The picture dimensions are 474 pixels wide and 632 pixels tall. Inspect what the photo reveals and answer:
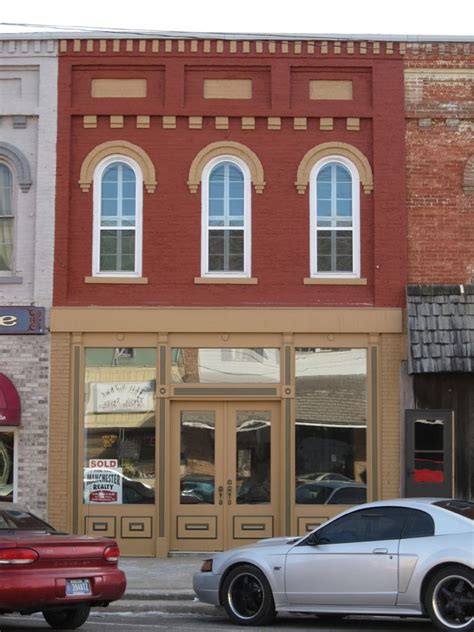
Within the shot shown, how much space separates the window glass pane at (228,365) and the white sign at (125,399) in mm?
495

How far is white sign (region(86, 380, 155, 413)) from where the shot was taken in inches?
719

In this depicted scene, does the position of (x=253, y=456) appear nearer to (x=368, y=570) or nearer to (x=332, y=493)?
(x=332, y=493)

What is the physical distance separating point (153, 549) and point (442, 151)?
7.89m

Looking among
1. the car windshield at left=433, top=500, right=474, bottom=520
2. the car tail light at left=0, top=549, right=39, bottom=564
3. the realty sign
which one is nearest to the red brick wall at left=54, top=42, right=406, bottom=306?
the realty sign

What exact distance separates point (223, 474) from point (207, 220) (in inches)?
162

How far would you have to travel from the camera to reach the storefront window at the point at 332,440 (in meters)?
18.1

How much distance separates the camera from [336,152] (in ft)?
61.4

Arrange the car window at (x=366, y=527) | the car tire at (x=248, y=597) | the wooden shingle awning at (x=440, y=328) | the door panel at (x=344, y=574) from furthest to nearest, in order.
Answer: the wooden shingle awning at (x=440, y=328), the car tire at (x=248, y=597), the car window at (x=366, y=527), the door panel at (x=344, y=574)

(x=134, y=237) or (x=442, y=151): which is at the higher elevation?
(x=442, y=151)

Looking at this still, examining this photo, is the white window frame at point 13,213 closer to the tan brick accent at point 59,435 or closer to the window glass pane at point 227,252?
the tan brick accent at point 59,435

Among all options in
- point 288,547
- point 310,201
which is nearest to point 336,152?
point 310,201

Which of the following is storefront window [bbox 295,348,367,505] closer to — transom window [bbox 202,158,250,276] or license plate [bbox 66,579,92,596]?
transom window [bbox 202,158,250,276]

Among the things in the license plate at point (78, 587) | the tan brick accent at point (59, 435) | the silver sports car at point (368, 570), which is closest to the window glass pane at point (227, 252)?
the tan brick accent at point (59, 435)

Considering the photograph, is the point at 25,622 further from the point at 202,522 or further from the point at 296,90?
the point at 296,90
